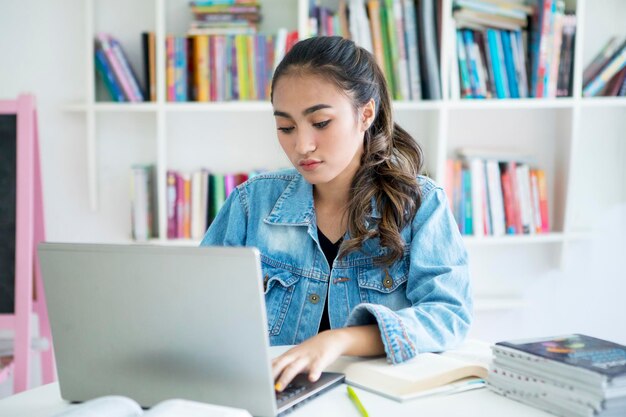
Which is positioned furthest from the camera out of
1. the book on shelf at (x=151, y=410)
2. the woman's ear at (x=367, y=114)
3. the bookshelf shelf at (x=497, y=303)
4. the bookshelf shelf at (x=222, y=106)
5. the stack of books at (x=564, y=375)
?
the bookshelf shelf at (x=497, y=303)

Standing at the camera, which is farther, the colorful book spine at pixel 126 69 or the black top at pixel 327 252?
the colorful book spine at pixel 126 69

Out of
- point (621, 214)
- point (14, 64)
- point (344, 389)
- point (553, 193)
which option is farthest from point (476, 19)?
point (344, 389)

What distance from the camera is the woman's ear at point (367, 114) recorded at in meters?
1.55

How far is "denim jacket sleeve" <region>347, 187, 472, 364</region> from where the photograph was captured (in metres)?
1.18

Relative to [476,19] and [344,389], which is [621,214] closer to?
[476,19]

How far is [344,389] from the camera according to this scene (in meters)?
1.09

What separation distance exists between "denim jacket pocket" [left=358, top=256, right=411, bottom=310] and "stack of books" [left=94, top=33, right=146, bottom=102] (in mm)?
1442

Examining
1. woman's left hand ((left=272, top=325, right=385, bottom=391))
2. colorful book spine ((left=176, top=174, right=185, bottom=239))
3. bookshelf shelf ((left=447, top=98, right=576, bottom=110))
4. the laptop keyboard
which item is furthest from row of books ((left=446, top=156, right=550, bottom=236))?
the laptop keyboard

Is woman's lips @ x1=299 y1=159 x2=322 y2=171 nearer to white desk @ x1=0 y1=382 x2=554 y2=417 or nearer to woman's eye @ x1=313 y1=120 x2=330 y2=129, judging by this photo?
woman's eye @ x1=313 y1=120 x2=330 y2=129

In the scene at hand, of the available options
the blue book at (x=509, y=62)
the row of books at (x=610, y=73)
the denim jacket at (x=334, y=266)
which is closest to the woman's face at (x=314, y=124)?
the denim jacket at (x=334, y=266)

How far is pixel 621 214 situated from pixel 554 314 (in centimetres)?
47

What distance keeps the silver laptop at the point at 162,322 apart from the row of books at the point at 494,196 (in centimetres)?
178

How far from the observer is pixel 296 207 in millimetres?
1526

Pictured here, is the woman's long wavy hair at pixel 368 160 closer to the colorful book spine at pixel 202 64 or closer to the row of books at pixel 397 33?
the row of books at pixel 397 33
